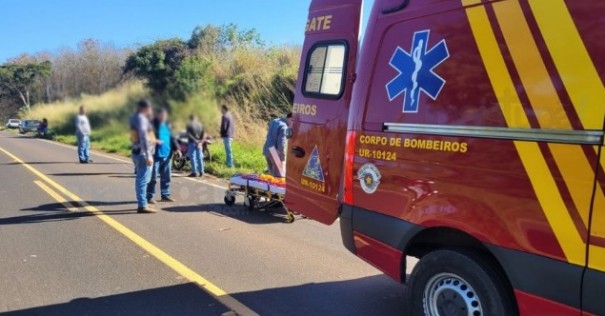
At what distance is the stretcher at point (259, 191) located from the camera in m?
7.21

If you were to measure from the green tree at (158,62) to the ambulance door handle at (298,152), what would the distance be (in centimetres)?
206

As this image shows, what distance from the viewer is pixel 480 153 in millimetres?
2854

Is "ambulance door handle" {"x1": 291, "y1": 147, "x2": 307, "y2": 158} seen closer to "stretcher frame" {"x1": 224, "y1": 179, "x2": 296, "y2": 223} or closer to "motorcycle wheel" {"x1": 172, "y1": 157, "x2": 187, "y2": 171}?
"motorcycle wheel" {"x1": 172, "y1": 157, "x2": 187, "y2": 171}

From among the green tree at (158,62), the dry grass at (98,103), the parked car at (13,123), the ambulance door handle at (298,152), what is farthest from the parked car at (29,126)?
the ambulance door handle at (298,152)

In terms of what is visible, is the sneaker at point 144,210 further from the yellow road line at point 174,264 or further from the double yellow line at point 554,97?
the double yellow line at point 554,97

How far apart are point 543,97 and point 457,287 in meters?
1.22

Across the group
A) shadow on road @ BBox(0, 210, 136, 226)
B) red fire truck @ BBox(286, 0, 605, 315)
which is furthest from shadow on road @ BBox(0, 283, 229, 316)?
shadow on road @ BBox(0, 210, 136, 226)

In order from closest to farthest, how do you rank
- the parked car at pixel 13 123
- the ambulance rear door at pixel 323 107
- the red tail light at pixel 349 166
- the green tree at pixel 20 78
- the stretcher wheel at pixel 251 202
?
the green tree at pixel 20 78 < the parked car at pixel 13 123 < the red tail light at pixel 349 166 < the ambulance rear door at pixel 323 107 < the stretcher wheel at pixel 251 202

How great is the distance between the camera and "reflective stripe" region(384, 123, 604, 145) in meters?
2.40

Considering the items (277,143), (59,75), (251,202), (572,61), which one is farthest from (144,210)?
(572,61)

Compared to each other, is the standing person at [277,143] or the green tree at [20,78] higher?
the green tree at [20,78]

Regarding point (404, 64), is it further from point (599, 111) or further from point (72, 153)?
point (72, 153)

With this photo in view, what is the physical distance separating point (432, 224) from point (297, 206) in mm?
1908

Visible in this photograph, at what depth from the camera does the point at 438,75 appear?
123 inches
